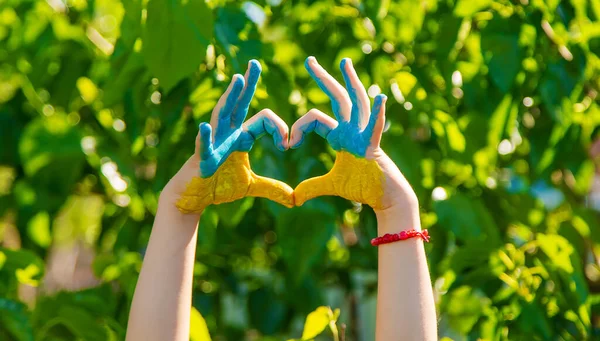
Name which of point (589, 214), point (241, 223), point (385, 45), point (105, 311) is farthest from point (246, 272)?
point (589, 214)

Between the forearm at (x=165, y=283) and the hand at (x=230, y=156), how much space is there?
0.02m

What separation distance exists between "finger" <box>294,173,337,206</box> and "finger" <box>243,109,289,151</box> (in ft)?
0.21

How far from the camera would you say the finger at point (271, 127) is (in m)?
1.02

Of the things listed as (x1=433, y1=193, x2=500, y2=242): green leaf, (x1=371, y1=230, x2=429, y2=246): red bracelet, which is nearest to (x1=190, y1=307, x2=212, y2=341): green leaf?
(x1=371, y1=230, x2=429, y2=246): red bracelet

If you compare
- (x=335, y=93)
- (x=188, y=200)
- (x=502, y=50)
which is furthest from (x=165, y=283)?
(x=502, y=50)

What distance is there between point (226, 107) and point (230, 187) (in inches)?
4.3

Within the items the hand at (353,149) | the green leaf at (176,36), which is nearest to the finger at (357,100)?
the hand at (353,149)

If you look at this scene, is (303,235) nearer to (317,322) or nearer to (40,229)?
(317,322)

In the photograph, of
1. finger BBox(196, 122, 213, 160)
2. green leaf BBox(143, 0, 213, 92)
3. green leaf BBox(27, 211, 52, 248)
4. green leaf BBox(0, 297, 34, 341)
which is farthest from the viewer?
green leaf BBox(27, 211, 52, 248)

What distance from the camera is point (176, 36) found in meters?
1.14

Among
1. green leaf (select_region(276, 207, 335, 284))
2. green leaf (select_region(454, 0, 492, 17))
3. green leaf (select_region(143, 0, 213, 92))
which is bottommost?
green leaf (select_region(276, 207, 335, 284))

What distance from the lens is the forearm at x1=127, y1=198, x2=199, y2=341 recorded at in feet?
3.46

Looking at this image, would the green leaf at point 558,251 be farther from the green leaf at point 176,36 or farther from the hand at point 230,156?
the green leaf at point 176,36

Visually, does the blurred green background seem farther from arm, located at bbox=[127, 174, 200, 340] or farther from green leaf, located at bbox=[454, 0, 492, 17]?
arm, located at bbox=[127, 174, 200, 340]
